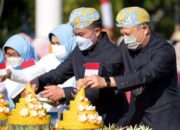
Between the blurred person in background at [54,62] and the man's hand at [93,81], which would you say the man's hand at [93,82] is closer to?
the man's hand at [93,81]

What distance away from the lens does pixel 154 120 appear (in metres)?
6.74

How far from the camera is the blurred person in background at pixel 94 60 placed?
22.5ft

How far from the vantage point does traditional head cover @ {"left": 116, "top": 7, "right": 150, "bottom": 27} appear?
658 cm

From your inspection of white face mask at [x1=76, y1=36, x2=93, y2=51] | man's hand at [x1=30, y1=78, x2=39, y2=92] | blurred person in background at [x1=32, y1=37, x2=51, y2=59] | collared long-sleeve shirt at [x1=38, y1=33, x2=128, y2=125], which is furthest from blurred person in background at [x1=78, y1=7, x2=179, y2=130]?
blurred person in background at [x1=32, y1=37, x2=51, y2=59]

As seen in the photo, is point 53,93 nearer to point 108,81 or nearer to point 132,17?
point 108,81

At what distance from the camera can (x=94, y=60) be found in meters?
6.92

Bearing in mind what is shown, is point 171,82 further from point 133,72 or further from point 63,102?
point 63,102

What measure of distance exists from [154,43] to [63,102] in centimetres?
90

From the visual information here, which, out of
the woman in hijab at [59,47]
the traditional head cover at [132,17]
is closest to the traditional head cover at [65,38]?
the woman in hijab at [59,47]

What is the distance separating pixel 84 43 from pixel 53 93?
1.71 feet

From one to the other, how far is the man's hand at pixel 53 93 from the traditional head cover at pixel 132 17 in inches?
27.8

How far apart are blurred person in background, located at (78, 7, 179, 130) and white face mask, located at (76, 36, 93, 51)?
0.29 m

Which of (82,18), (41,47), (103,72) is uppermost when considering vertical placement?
(82,18)

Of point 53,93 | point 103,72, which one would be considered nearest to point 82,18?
point 103,72
